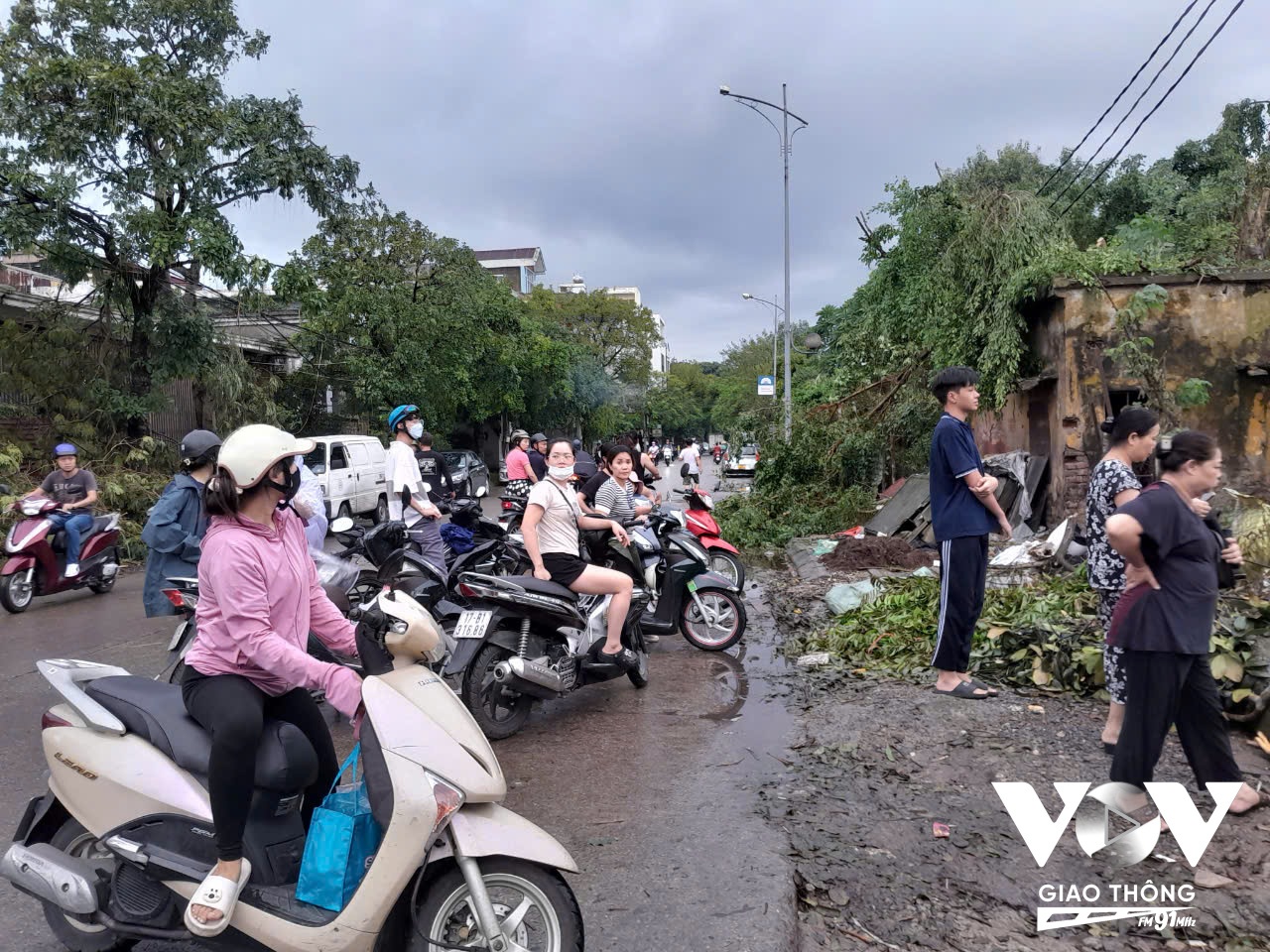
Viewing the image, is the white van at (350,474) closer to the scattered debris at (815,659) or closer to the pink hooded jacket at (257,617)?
the scattered debris at (815,659)

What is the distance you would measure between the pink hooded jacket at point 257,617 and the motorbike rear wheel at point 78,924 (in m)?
0.73

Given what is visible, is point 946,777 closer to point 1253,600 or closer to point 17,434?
point 1253,600

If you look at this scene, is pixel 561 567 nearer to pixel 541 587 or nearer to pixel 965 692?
pixel 541 587

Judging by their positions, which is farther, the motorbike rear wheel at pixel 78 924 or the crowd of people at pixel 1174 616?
the crowd of people at pixel 1174 616

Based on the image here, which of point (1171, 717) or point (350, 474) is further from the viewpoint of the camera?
point (350, 474)

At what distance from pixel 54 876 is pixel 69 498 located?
859cm

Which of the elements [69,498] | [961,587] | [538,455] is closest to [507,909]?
[961,587]

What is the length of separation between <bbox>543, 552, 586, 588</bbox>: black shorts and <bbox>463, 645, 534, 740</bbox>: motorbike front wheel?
24.3 inches

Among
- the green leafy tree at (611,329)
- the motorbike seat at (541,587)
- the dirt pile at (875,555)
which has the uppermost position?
the green leafy tree at (611,329)

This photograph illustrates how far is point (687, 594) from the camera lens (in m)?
7.49

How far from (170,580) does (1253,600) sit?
21.0 ft

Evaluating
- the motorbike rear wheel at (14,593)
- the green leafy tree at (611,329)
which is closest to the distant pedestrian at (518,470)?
the motorbike rear wheel at (14,593)

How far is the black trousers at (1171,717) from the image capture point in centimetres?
371

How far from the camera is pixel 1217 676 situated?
4.96m
